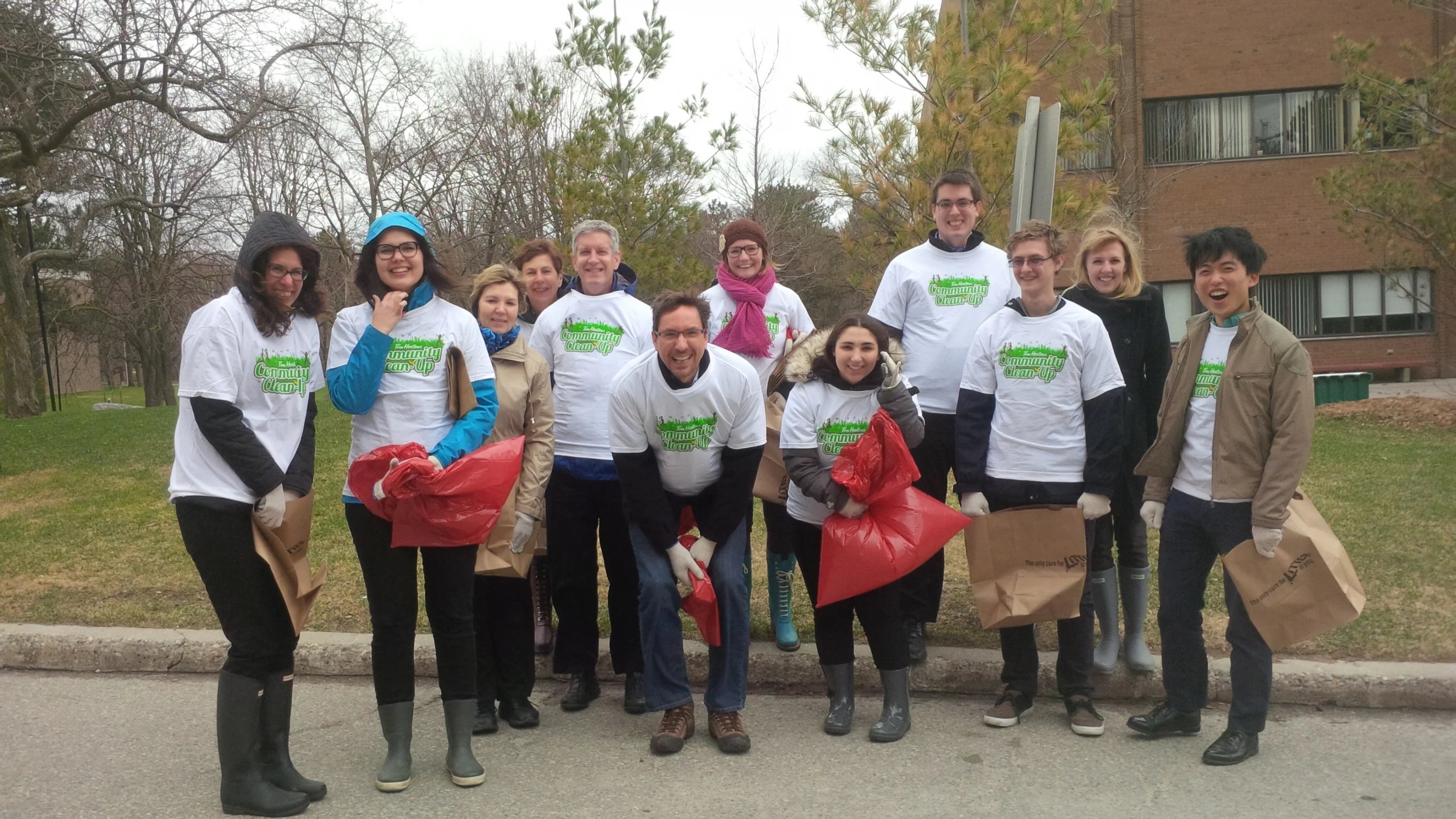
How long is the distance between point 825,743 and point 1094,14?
23.5 ft

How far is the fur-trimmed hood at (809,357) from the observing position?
4.63 meters

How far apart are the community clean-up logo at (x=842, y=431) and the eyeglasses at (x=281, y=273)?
6.88 ft

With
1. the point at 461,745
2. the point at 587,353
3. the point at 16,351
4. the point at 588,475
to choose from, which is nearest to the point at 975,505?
the point at 588,475

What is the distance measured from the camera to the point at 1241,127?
25.4 meters

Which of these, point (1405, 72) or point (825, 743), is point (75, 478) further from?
point (1405, 72)

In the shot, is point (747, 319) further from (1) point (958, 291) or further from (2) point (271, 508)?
(2) point (271, 508)

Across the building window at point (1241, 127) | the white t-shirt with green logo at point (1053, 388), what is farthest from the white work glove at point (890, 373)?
the building window at point (1241, 127)

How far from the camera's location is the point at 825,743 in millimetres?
4547

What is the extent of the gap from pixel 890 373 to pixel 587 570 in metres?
1.66

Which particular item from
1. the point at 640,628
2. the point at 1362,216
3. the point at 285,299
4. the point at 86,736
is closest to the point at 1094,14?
the point at 640,628

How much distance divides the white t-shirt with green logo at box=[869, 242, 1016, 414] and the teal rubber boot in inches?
42.3

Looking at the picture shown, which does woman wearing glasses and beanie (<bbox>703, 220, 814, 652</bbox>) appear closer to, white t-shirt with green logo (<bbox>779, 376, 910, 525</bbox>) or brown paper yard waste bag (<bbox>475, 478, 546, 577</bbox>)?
white t-shirt with green logo (<bbox>779, 376, 910, 525</bbox>)

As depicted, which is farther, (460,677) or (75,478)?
(75,478)

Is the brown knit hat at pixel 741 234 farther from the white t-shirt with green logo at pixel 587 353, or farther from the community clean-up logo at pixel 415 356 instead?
the community clean-up logo at pixel 415 356
